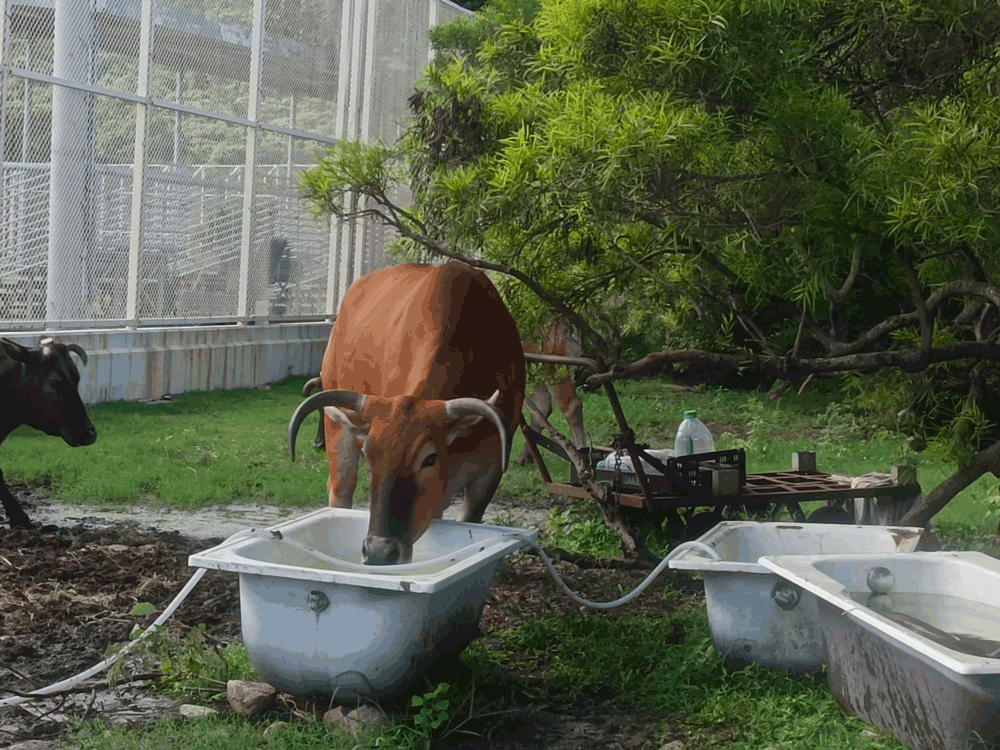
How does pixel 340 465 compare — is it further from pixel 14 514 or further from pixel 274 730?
pixel 274 730

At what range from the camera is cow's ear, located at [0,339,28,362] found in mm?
7297

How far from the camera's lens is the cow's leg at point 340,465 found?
256 inches

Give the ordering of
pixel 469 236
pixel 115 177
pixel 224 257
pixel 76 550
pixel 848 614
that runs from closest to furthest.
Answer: pixel 848 614 < pixel 469 236 < pixel 76 550 < pixel 115 177 < pixel 224 257

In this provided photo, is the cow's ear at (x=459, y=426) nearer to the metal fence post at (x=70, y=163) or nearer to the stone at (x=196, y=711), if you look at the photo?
the stone at (x=196, y=711)

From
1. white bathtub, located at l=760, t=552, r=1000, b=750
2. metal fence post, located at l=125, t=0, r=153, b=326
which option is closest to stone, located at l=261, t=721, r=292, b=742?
white bathtub, located at l=760, t=552, r=1000, b=750

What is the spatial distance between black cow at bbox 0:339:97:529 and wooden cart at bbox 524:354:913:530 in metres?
3.11

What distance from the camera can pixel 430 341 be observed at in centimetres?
585

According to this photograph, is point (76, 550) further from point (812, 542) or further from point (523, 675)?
point (812, 542)

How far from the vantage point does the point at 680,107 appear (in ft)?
15.0

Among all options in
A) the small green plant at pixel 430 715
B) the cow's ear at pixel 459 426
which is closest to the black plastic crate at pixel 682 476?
the cow's ear at pixel 459 426

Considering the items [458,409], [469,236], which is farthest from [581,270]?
[458,409]

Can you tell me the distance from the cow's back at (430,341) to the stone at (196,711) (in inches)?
74.7

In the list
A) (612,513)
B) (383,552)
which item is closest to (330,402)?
(383,552)

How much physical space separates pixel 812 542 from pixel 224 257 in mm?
10464
